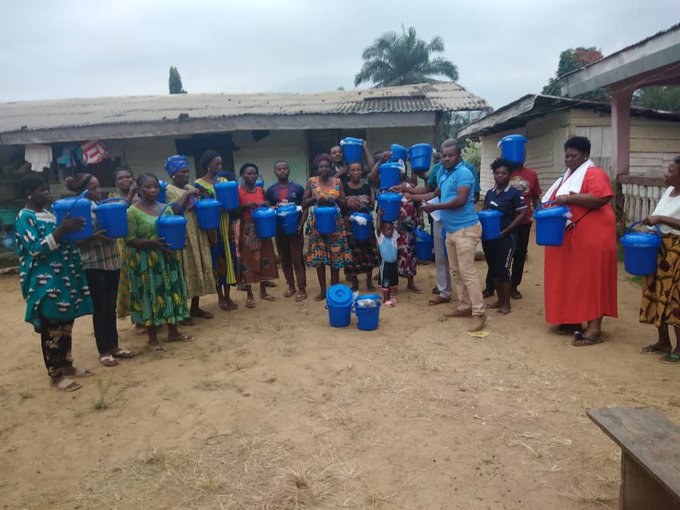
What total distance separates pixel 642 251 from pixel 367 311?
2375 millimetres

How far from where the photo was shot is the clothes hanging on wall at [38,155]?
8.74m

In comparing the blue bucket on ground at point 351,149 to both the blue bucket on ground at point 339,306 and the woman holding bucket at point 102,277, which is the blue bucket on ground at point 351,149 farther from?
the woman holding bucket at point 102,277

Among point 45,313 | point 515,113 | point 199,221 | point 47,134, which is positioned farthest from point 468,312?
point 47,134

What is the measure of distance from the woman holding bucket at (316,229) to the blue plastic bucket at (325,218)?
9.2 inches

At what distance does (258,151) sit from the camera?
9.15 metres

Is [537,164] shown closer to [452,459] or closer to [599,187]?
[599,187]

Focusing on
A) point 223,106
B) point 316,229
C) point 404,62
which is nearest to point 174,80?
point 404,62

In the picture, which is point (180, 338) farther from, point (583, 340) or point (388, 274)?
point (583, 340)

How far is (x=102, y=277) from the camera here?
399 cm

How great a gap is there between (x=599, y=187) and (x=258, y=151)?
6535 mm

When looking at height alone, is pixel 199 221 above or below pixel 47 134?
below

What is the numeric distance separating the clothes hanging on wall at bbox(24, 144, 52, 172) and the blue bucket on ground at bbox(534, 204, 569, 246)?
8585 millimetres

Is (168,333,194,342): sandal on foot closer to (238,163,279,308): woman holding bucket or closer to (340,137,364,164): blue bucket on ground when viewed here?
(238,163,279,308): woman holding bucket

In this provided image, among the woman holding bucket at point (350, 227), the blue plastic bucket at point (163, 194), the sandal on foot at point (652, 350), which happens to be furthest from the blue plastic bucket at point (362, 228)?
the sandal on foot at point (652, 350)
